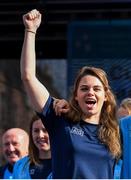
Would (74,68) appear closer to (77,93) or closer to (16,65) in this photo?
(16,65)

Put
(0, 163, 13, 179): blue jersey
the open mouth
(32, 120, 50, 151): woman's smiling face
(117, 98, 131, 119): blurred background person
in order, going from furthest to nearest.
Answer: (0, 163, 13, 179): blue jersey → (32, 120, 50, 151): woman's smiling face → (117, 98, 131, 119): blurred background person → the open mouth

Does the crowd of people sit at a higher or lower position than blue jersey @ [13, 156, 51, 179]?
higher

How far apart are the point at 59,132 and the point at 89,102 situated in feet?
0.70

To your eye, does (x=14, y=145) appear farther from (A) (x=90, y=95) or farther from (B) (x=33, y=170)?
(A) (x=90, y=95)

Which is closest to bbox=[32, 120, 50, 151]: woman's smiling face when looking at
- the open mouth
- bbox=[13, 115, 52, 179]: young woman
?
bbox=[13, 115, 52, 179]: young woman

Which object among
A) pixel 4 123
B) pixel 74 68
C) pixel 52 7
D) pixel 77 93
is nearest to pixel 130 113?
pixel 77 93

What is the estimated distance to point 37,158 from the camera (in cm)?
453

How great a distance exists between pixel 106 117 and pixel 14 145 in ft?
5.38

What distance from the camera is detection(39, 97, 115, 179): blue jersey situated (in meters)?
3.41

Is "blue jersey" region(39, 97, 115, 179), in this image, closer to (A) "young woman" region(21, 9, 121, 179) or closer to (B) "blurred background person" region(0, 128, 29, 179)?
(A) "young woman" region(21, 9, 121, 179)

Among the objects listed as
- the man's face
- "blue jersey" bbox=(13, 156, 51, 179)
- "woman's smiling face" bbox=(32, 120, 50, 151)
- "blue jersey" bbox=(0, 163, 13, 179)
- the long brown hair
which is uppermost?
the long brown hair

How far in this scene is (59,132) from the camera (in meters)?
3.49

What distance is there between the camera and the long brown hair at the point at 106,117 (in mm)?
3498

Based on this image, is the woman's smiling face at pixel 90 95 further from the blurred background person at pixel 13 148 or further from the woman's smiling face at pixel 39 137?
the blurred background person at pixel 13 148
